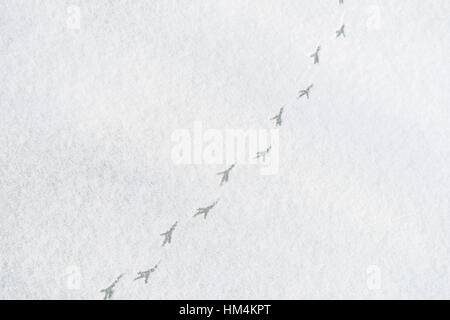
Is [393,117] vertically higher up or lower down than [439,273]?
higher up

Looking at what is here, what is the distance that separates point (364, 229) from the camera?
1312 millimetres

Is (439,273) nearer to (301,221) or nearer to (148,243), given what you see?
(301,221)

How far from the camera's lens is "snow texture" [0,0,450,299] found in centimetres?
126

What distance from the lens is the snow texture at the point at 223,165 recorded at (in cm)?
126

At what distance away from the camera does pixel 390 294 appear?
1300mm

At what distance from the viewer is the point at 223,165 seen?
1306 mm

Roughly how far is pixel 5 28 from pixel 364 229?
4.24 ft
